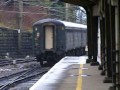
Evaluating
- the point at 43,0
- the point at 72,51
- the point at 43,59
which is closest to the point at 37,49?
the point at 43,59

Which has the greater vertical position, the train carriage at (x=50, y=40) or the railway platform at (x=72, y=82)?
the train carriage at (x=50, y=40)

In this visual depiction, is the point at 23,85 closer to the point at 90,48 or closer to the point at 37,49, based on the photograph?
the point at 90,48

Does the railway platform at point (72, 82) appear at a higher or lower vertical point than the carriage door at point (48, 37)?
lower

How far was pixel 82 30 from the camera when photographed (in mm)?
40844

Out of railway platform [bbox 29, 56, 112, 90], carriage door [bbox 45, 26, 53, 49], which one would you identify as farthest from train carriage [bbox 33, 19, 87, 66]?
railway platform [bbox 29, 56, 112, 90]

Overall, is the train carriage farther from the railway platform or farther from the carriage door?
the railway platform

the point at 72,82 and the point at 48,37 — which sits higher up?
the point at 48,37

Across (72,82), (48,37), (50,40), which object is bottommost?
(72,82)

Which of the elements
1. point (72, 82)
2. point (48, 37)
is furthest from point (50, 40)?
point (72, 82)

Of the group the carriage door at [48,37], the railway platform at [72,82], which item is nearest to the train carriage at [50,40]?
the carriage door at [48,37]

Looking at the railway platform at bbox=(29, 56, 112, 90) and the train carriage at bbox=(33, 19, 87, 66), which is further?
the train carriage at bbox=(33, 19, 87, 66)

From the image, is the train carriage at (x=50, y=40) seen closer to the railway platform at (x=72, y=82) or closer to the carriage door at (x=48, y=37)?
the carriage door at (x=48, y=37)

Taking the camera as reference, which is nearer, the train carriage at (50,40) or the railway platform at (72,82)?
the railway platform at (72,82)

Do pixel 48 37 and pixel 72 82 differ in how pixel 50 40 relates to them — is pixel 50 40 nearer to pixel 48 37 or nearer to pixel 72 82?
pixel 48 37
